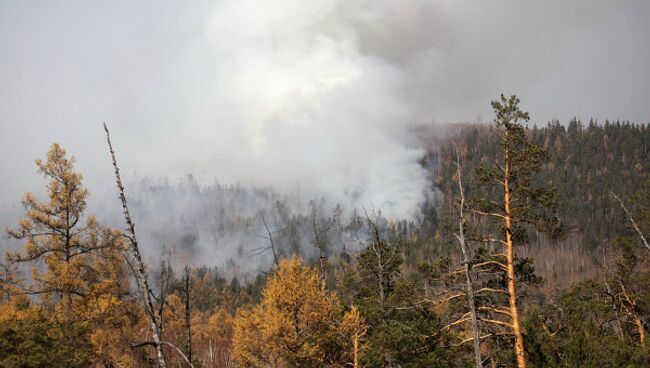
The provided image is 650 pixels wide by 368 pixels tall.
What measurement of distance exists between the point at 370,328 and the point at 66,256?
1445 cm

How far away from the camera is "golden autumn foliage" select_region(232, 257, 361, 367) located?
21562mm

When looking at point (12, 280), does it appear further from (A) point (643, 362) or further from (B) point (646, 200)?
(B) point (646, 200)

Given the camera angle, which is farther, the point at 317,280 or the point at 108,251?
the point at 317,280

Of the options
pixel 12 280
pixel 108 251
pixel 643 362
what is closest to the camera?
pixel 643 362

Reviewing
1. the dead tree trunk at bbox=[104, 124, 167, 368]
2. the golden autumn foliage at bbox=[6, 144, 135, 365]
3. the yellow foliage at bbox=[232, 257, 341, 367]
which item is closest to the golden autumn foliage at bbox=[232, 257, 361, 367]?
the yellow foliage at bbox=[232, 257, 341, 367]

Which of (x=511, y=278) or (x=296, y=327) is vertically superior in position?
(x=511, y=278)

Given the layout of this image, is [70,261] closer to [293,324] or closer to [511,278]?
[293,324]

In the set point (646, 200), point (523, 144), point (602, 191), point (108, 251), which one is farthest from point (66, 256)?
point (602, 191)

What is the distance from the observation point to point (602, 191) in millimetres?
190875

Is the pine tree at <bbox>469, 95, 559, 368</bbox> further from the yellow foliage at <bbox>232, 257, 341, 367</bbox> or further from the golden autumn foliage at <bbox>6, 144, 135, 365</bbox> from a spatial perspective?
the golden autumn foliage at <bbox>6, 144, 135, 365</bbox>

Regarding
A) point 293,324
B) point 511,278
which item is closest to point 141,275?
point 511,278

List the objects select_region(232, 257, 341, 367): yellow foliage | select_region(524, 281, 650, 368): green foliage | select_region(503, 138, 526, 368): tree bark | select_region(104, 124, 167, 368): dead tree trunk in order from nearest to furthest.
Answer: select_region(104, 124, 167, 368): dead tree trunk
select_region(524, 281, 650, 368): green foliage
select_region(503, 138, 526, 368): tree bark
select_region(232, 257, 341, 367): yellow foliage

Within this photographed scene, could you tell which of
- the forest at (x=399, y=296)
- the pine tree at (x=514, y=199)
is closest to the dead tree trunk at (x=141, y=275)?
the forest at (x=399, y=296)

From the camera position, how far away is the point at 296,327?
2306 centimetres
